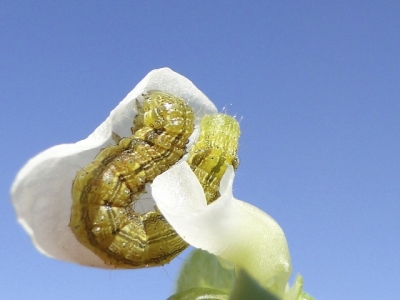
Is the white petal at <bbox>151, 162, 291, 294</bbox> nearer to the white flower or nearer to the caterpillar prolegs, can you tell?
the white flower

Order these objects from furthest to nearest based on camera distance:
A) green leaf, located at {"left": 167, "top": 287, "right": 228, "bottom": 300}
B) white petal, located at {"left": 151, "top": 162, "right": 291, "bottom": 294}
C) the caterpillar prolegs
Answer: the caterpillar prolegs, green leaf, located at {"left": 167, "top": 287, "right": 228, "bottom": 300}, white petal, located at {"left": 151, "top": 162, "right": 291, "bottom": 294}

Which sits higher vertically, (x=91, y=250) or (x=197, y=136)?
(x=197, y=136)

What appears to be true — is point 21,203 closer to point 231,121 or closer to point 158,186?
point 158,186

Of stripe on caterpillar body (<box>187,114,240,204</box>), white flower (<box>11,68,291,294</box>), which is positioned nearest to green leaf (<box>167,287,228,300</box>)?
white flower (<box>11,68,291,294</box>)

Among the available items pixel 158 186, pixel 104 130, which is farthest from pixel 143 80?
pixel 158 186

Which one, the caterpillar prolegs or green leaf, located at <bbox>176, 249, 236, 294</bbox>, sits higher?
the caterpillar prolegs

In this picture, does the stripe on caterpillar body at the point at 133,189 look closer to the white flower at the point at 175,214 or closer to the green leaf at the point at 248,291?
the white flower at the point at 175,214
